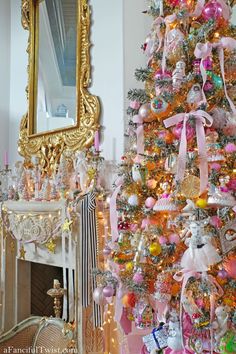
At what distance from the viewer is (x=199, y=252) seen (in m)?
1.31

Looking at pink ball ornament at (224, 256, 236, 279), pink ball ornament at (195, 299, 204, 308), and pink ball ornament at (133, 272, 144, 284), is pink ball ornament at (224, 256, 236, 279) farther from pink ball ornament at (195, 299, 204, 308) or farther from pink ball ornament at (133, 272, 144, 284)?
pink ball ornament at (133, 272, 144, 284)

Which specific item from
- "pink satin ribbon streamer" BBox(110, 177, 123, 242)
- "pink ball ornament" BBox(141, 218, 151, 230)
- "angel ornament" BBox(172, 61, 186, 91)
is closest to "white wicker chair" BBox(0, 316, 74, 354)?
"pink satin ribbon streamer" BBox(110, 177, 123, 242)

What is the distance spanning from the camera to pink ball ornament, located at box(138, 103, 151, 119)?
1.60m

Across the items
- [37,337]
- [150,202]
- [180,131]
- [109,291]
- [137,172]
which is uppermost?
[180,131]

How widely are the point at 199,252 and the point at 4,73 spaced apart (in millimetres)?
2477

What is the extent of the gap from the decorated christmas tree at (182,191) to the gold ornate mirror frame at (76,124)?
71 cm

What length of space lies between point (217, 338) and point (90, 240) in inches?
37.6

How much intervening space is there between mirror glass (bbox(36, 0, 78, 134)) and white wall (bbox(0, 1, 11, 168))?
405 mm

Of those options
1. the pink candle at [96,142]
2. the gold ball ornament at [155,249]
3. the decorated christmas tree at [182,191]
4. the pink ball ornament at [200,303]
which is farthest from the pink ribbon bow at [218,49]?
the pink candle at [96,142]

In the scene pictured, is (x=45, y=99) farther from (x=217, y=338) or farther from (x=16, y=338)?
(x=217, y=338)

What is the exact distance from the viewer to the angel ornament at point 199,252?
130 centimetres

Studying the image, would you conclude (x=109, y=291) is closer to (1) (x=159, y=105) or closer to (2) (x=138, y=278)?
(2) (x=138, y=278)

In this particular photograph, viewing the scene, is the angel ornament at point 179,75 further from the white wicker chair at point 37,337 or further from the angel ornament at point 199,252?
the white wicker chair at point 37,337

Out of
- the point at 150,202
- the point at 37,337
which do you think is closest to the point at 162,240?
the point at 150,202
